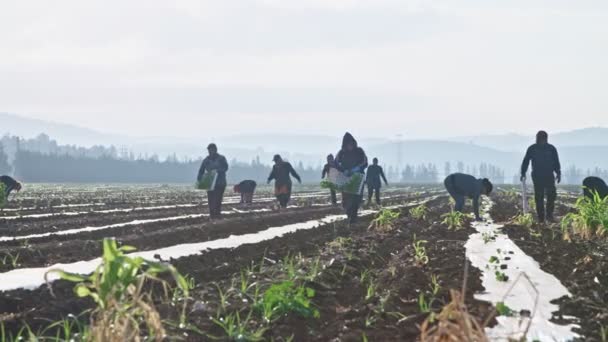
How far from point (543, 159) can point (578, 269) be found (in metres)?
7.20

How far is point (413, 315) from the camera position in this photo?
4.97 meters

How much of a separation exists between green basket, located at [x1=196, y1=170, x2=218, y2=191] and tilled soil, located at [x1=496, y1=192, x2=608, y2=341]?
20.5 feet

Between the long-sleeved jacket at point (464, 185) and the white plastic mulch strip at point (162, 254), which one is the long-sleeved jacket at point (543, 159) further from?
the white plastic mulch strip at point (162, 254)

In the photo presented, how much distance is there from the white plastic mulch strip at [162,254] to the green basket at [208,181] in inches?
83.4

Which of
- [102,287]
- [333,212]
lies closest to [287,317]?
[102,287]

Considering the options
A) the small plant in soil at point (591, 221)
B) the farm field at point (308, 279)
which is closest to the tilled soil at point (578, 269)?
the farm field at point (308, 279)

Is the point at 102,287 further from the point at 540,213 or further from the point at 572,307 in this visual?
the point at 540,213

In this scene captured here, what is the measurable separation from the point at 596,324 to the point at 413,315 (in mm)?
1152

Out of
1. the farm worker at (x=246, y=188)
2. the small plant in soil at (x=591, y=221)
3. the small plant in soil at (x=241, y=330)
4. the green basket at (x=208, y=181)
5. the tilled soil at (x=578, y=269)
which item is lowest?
the small plant in soil at (x=241, y=330)

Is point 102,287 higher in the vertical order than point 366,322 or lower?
higher

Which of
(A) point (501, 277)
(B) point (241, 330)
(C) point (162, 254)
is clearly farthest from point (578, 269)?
(C) point (162, 254)

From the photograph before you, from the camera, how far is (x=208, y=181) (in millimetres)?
15430

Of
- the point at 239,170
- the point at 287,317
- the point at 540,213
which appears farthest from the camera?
the point at 239,170

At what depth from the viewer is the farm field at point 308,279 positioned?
4789 millimetres
